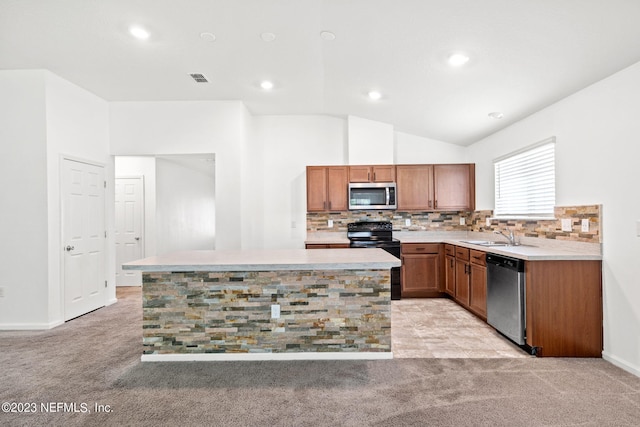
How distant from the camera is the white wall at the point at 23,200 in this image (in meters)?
3.65

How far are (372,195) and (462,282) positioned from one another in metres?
1.70

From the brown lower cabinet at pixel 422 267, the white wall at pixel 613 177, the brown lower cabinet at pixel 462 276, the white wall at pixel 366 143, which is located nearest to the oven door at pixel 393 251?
the brown lower cabinet at pixel 422 267

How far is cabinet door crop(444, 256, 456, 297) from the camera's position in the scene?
4496 mm

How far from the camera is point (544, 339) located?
9.31 feet

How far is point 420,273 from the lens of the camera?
15.9 feet

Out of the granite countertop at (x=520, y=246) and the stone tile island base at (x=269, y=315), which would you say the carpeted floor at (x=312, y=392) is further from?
the granite countertop at (x=520, y=246)

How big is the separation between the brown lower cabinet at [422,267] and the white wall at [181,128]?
2.52 m

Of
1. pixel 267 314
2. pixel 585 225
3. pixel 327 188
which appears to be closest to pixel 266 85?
pixel 327 188

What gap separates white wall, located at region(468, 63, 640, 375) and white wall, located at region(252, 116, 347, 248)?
308 centimetres

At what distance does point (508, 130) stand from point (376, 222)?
7.17ft

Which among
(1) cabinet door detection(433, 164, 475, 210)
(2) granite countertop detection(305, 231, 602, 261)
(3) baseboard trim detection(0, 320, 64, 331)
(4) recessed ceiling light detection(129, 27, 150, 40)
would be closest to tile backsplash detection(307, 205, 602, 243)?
(2) granite countertop detection(305, 231, 602, 261)

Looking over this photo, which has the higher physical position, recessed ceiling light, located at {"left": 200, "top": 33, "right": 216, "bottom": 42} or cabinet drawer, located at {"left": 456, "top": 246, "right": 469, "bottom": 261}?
recessed ceiling light, located at {"left": 200, "top": 33, "right": 216, "bottom": 42}

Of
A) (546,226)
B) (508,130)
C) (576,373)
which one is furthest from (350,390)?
(508,130)

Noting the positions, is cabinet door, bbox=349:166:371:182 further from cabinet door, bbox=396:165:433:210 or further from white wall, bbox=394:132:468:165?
white wall, bbox=394:132:468:165
